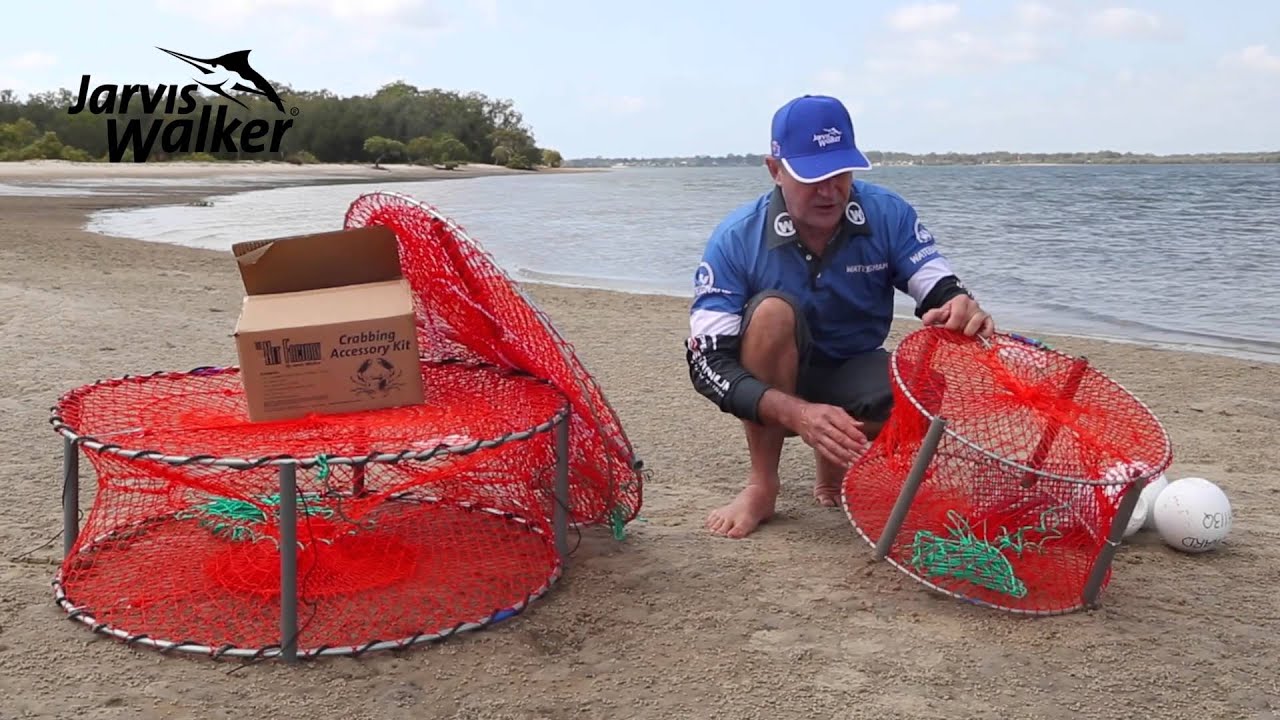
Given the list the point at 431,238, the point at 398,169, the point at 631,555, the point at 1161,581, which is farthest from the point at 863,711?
the point at 398,169

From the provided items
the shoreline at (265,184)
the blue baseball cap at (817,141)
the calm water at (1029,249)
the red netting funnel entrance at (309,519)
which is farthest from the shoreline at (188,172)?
the blue baseball cap at (817,141)

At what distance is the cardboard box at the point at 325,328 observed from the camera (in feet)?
9.71

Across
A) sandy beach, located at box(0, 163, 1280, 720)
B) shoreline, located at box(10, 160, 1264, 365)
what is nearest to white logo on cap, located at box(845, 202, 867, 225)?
sandy beach, located at box(0, 163, 1280, 720)

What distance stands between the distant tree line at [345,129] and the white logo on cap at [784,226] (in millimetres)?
31028

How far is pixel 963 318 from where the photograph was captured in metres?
3.28

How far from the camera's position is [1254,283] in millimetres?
13039

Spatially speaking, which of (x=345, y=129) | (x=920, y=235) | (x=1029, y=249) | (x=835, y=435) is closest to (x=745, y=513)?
(x=835, y=435)

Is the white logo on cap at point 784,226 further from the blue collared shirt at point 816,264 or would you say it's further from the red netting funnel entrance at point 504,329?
the red netting funnel entrance at point 504,329

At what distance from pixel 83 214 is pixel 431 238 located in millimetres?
19421

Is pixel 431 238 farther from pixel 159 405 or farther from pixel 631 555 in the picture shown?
pixel 631 555

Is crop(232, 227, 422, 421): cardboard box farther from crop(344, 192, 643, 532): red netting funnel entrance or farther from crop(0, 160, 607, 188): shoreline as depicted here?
crop(0, 160, 607, 188): shoreline

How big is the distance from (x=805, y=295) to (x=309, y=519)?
1753 mm

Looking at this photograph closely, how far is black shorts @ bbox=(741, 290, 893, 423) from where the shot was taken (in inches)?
142

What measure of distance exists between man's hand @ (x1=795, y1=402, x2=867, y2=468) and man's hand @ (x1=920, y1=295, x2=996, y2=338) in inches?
17.7
